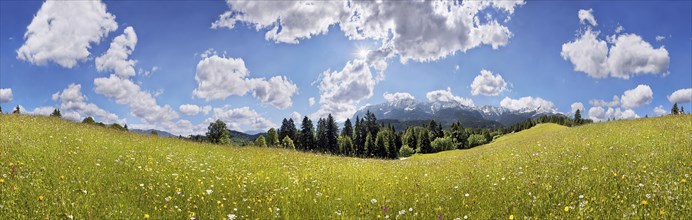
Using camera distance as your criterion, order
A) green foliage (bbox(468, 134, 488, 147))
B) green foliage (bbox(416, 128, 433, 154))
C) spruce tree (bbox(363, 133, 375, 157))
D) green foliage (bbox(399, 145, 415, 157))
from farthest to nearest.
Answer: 1. green foliage (bbox(468, 134, 488, 147))
2. green foliage (bbox(416, 128, 433, 154))
3. spruce tree (bbox(363, 133, 375, 157))
4. green foliage (bbox(399, 145, 415, 157))

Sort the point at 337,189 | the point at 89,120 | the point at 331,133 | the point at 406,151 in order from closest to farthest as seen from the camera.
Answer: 1. the point at 337,189
2. the point at 89,120
3. the point at 406,151
4. the point at 331,133

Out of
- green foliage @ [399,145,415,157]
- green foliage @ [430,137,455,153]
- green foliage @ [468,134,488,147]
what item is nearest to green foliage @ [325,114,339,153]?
green foliage @ [399,145,415,157]

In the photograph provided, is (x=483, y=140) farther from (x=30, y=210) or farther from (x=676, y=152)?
(x=30, y=210)

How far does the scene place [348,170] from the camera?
1158 cm

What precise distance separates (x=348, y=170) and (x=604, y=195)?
670 cm

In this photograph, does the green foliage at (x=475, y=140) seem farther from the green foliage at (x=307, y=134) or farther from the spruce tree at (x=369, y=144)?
the green foliage at (x=307, y=134)

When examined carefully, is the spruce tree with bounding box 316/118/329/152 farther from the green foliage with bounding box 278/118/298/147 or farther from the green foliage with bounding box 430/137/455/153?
the green foliage with bounding box 430/137/455/153

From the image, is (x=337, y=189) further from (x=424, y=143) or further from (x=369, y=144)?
(x=424, y=143)

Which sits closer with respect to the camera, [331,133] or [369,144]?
[369,144]

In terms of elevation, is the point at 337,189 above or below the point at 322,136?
below

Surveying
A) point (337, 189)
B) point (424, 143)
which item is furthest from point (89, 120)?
point (424, 143)

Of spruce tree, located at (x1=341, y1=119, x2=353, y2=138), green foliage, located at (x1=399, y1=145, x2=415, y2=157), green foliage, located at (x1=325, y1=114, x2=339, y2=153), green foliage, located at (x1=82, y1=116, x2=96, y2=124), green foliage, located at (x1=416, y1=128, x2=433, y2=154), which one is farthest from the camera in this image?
spruce tree, located at (x1=341, y1=119, x2=353, y2=138)

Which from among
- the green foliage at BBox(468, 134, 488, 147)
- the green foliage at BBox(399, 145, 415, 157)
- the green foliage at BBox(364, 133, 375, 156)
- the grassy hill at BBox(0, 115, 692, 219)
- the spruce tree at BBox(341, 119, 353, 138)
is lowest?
the grassy hill at BBox(0, 115, 692, 219)

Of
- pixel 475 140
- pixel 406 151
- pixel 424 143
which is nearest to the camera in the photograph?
pixel 406 151
